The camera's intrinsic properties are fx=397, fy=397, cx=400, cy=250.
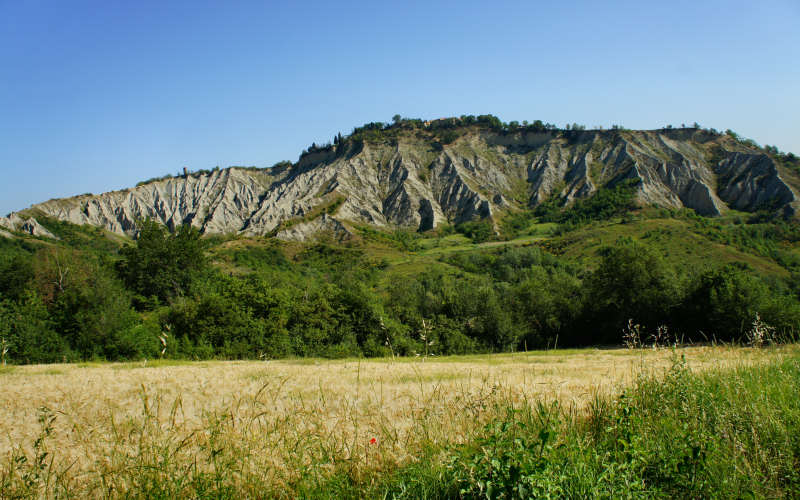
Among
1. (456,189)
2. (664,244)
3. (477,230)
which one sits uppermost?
(456,189)

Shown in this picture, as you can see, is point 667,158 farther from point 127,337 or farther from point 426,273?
point 127,337

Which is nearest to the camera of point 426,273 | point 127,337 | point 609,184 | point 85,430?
point 85,430

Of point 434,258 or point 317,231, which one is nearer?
point 434,258

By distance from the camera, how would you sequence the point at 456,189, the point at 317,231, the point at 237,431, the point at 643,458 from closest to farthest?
the point at 643,458
the point at 237,431
the point at 317,231
the point at 456,189

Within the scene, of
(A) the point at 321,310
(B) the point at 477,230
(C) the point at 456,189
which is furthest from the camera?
(C) the point at 456,189

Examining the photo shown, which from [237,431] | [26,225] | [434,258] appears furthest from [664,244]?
[26,225]

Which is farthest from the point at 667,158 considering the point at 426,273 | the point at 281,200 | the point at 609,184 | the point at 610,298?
the point at 281,200

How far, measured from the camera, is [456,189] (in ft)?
597

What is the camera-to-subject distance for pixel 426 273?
95.8 meters

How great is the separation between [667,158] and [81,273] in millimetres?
194368

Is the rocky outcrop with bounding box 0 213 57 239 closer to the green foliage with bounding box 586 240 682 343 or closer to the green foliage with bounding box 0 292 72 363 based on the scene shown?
the green foliage with bounding box 0 292 72 363

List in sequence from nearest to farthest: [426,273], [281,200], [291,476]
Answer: [291,476]
[426,273]
[281,200]

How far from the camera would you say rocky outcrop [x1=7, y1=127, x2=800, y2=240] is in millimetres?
151375

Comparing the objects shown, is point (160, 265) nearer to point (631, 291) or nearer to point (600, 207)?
point (631, 291)
